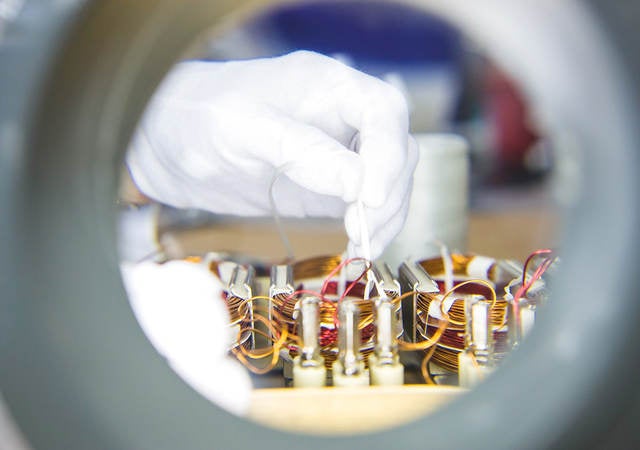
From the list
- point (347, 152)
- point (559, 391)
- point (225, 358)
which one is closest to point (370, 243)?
point (347, 152)

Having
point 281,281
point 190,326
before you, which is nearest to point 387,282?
point 281,281

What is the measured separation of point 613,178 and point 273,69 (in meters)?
0.55

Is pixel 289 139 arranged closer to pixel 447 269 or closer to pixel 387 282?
pixel 387 282

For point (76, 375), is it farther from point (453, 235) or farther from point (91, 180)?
point (453, 235)

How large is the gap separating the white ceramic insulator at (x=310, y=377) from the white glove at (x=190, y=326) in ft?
0.19

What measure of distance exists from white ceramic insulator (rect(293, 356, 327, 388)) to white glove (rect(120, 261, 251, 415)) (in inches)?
2.3

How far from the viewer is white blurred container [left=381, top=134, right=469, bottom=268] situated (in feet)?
3.36

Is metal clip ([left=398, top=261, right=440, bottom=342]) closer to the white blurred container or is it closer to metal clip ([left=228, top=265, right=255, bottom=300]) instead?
the white blurred container

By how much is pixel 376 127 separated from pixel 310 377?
0.34m

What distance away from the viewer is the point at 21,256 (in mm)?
449

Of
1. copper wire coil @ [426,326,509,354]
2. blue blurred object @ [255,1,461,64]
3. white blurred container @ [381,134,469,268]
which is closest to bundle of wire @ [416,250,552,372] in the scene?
copper wire coil @ [426,326,509,354]

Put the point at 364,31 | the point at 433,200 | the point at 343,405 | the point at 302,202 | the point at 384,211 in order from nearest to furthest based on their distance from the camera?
the point at 343,405 → the point at 384,211 → the point at 302,202 → the point at 433,200 → the point at 364,31

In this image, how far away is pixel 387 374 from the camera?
0.68m

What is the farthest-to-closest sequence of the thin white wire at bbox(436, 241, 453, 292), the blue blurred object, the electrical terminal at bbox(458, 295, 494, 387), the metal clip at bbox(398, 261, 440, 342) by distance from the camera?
the blue blurred object < the thin white wire at bbox(436, 241, 453, 292) < the metal clip at bbox(398, 261, 440, 342) < the electrical terminal at bbox(458, 295, 494, 387)
